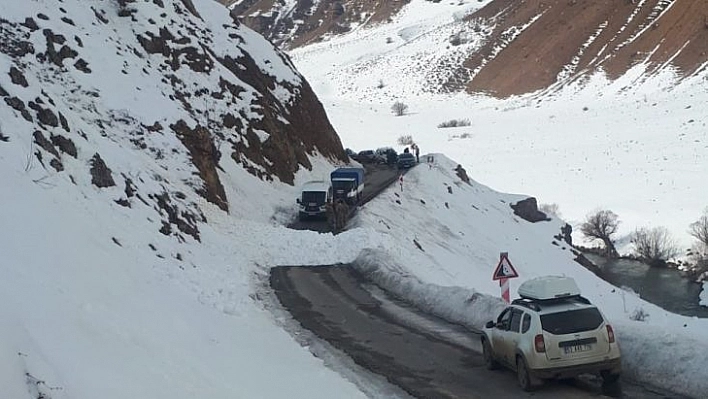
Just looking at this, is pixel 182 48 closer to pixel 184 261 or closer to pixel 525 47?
pixel 184 261

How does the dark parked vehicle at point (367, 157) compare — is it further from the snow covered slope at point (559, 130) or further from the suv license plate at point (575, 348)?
the suv license plate at point (575, 348)

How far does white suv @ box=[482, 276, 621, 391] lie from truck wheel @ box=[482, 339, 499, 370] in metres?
1.03

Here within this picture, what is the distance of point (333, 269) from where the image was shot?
27906mm

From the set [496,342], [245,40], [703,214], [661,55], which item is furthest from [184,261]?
[661,55]

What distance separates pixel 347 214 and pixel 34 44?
16.3 meters

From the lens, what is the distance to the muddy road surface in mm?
12672

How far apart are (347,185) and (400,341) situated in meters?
25.3

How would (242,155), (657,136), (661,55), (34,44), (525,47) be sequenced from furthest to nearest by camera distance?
1. (525,47)
2. (661,55)
3. (657,136)
4. (242,155)
5. (34,44)

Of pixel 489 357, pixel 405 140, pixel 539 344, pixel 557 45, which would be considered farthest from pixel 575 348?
pixel 557 45

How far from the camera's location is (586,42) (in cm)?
13362

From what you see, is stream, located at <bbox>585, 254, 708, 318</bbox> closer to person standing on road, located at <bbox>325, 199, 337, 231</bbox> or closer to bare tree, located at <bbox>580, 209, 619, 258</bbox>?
bare tree, located at <bbox>580, 209, 619, 258</bbox>

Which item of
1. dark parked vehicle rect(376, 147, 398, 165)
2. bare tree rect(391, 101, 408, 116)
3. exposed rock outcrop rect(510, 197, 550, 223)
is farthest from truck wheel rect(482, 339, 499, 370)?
bare tree rect(391, 101, 408, 116)

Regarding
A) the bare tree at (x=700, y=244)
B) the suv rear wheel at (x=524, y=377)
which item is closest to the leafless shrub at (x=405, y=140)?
the bare tree at (x=700, y=244)

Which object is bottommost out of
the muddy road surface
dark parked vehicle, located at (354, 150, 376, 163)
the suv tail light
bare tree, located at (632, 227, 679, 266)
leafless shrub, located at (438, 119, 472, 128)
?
leafless shrub, located at (438, 119, 472, 128)
